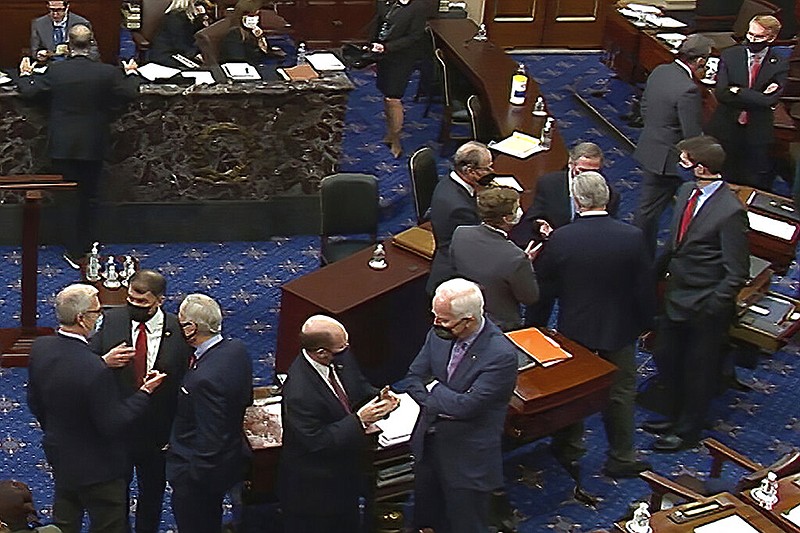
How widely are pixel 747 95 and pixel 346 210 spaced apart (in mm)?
2846

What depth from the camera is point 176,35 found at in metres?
9.27

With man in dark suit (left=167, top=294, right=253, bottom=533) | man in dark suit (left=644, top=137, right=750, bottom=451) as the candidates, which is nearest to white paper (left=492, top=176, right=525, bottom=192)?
man in dark suit (left=644, top=137, right=750, bottom=451)

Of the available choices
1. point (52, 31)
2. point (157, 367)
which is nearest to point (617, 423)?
point (157, 367)

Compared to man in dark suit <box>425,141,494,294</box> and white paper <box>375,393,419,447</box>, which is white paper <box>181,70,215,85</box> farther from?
white paper <box>375,393,419,447</box>

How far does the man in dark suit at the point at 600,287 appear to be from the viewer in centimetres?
597

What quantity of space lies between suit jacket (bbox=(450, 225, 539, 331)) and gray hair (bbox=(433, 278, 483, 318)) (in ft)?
2.68

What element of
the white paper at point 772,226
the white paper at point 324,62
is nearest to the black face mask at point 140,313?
the white paper at point 772,226

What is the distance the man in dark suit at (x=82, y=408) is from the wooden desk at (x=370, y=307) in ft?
5.25

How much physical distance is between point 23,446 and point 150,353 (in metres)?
1.69

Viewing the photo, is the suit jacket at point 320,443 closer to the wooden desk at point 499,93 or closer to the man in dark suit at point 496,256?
the man in dark suit at point 496,256

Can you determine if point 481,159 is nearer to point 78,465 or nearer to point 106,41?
point 78,465

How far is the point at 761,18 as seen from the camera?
330 inches

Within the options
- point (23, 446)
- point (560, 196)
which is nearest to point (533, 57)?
point (560, 196)

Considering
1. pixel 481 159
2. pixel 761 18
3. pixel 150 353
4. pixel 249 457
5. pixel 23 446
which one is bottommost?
pixel 23 446
